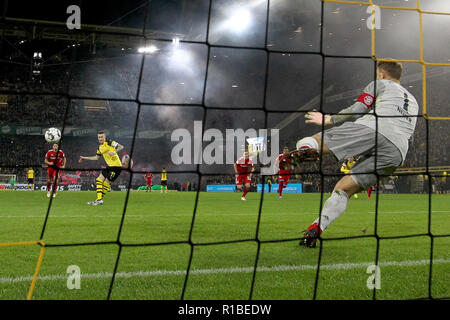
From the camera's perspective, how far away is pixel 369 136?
350 cm

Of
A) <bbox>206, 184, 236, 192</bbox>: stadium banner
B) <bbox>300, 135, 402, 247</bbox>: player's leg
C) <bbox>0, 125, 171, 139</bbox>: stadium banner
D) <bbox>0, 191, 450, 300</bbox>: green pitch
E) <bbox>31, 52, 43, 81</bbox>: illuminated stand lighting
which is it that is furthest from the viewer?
<bbox>0, 125, 171, 139</bbox>: stadium banner

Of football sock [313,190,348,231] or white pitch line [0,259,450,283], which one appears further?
football sock [313,190,348,231]

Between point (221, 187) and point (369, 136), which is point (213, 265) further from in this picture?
point (221, 187)

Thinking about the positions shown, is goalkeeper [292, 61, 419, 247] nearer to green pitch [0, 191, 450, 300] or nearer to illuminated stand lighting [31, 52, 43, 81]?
green pitch [0, 191, 450, 300]

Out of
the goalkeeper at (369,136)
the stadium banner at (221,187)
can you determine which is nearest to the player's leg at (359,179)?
the goalkeeper at (369,136)

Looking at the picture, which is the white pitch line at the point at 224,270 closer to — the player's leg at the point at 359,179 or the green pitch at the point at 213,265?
the green pitch at the point at 213,265

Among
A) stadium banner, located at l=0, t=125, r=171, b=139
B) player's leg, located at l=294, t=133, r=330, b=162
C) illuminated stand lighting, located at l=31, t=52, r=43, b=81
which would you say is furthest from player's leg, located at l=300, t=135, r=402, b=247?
stadium banner, located at l=0, t=125, r=171, b=139

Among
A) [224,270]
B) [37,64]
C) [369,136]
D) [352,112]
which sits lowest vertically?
[224,270]

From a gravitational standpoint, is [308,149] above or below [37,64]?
below

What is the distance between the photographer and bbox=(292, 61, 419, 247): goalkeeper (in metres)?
3.48

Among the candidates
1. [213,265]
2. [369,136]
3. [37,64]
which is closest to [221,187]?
[37,64]

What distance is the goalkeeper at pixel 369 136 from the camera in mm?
3484

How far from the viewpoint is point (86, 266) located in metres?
2.90
